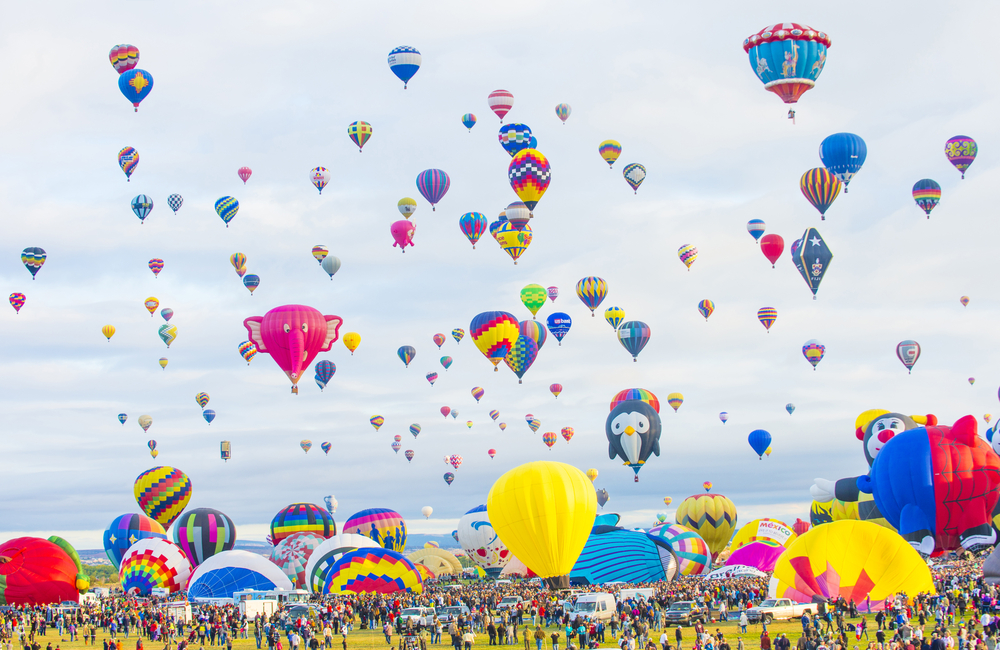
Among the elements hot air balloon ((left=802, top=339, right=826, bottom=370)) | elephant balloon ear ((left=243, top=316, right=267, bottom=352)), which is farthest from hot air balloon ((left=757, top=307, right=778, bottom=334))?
elephant balloon ear ((left=243, top=316, right=267, bottom=352))

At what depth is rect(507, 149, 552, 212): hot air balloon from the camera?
4278cm

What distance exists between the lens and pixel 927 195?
46438 mm

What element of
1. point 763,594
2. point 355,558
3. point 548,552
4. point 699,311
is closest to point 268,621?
point 355,558

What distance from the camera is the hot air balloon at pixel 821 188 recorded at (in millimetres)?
41844

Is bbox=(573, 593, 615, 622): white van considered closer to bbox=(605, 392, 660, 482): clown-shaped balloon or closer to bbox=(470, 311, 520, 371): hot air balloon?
bbox=(605, 392, 660, 482): clown-shaped balloon

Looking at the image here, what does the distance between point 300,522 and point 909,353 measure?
101 ft

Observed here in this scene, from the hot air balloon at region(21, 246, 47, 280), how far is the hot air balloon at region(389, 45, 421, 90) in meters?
18.5

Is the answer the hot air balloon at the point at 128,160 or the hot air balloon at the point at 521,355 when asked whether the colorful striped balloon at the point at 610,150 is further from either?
the hot air balloon at the point at 128,160

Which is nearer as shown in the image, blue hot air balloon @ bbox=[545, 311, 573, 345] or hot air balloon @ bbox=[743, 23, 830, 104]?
hot air balloon @ bbox=[743, 23, 830, 104]

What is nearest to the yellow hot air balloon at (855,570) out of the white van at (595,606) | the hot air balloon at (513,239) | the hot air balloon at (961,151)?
the white van at (595,606)

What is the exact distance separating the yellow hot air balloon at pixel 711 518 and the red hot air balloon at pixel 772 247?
36.9ft

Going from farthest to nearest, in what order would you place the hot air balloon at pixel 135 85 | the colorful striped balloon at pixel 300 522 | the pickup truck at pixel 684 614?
the colorful striped balloon at pixel 300 522 → the hot air balloon at pixel 135 85 → the pickup truck at pixel 684 614

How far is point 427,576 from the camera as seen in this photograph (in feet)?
158

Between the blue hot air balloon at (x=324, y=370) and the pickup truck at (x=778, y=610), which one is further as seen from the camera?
the blue hot air balloon at (x=324, y=370)
